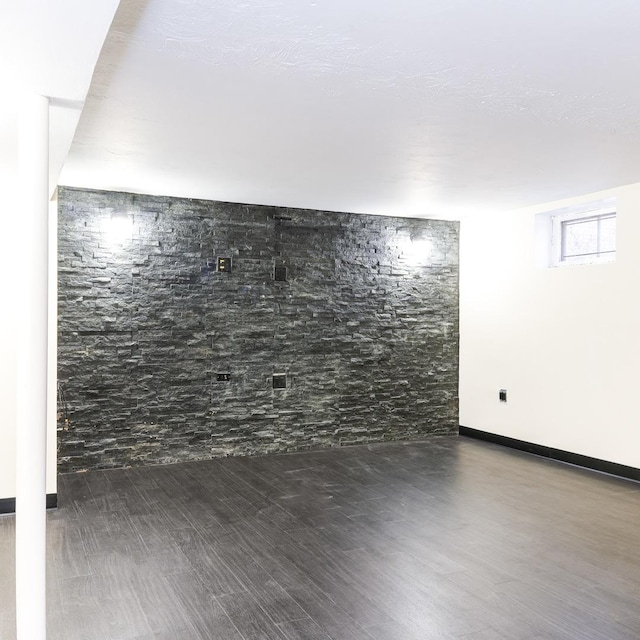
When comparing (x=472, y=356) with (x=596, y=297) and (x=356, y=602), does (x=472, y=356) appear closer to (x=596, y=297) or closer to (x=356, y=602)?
(x=596, y=297)

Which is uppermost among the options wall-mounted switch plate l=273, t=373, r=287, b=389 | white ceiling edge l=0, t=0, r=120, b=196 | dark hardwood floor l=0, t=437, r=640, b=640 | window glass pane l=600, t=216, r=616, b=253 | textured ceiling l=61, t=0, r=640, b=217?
textured ceiling l=61, t=0, r=640, b=217

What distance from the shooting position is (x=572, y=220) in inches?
226

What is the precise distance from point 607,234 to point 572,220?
46 centimetres

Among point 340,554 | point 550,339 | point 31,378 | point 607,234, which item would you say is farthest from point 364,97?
point 550,339

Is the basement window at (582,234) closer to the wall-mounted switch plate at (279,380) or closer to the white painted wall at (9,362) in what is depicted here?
the wall-mounted switch plate at (279,380)

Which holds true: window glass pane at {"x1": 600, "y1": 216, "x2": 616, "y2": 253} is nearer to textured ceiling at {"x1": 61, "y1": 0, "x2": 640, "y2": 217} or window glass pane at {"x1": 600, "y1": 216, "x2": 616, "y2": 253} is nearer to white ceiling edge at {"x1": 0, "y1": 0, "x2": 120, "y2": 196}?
textured ceiling at {"x1": 61, "y1": 0, "x2": 640, "y2": 217}

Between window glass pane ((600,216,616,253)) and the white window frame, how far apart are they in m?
0.03

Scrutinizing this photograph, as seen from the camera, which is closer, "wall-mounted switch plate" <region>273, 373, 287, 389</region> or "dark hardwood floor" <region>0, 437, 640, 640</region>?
"dark hardwood floor" <region>0, 437, 640, 640</region>

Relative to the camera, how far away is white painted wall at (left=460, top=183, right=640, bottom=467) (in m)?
4.99

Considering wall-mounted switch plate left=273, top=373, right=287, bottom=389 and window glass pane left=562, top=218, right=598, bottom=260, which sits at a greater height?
window glass pane left=562, top=218, right=598, bottom=260

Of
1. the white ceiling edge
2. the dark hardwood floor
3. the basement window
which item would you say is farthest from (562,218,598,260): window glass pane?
the white ceiling edge

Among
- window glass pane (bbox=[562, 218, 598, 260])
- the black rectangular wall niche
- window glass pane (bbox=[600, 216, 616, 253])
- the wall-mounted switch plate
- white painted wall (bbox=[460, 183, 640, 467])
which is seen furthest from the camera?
the wall-mounted switch plate

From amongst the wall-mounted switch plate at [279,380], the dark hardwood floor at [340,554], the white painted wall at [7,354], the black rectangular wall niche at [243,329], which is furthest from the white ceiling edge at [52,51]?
the wall-mounted switch plate at [279,380]

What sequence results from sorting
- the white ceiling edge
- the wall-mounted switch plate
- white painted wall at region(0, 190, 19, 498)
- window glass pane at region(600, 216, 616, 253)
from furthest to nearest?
the wall-mounted switch plate
window glass pane at region(600, 216, 616, 253)
white painted wall at region(0, 190, 19, 498)
the white ceiling edge
